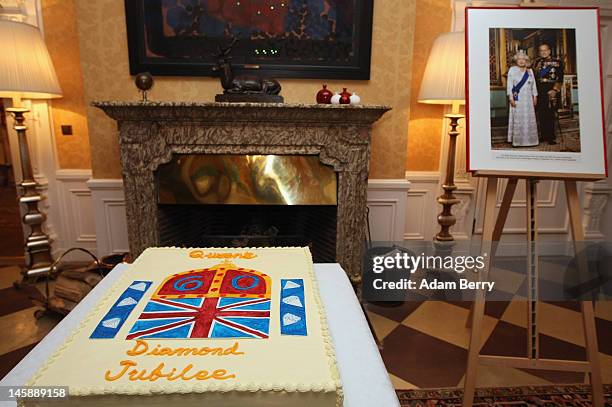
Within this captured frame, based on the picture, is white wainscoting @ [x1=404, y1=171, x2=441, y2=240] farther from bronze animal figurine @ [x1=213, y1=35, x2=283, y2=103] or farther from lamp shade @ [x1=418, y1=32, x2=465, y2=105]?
bronze animal figurine @ [x1=213, y1=35, x2=283, y2=103]

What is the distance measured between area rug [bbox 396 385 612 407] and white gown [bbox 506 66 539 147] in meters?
1.14

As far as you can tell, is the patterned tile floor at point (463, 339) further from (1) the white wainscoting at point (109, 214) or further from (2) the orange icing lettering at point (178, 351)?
(1) the white wainscoting at point (109, 214)

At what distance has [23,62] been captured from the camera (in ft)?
7.32

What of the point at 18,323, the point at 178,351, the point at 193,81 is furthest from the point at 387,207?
the point at 18,323

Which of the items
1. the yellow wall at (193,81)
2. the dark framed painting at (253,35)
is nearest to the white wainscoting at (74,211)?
the yellow wall at (193,81)

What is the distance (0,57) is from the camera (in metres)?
2.17

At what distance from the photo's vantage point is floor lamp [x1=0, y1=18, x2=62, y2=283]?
2.20 m

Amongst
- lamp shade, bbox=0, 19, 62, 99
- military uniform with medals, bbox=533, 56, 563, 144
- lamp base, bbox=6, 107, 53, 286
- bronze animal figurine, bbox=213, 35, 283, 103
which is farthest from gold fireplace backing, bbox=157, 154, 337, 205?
military uniform with medals, bbox=533, 56, 563, 144

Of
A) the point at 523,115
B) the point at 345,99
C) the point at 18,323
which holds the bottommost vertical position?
the point at 18,323

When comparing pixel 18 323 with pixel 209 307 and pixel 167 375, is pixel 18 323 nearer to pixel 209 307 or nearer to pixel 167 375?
pixel 209 307

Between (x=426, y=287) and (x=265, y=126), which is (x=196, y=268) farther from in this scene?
(x=426, y=287)

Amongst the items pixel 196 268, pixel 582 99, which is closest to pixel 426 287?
pixel 582 99

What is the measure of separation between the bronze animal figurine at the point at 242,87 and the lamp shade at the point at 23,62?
1.17 m

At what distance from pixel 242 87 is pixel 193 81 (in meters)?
0.49
